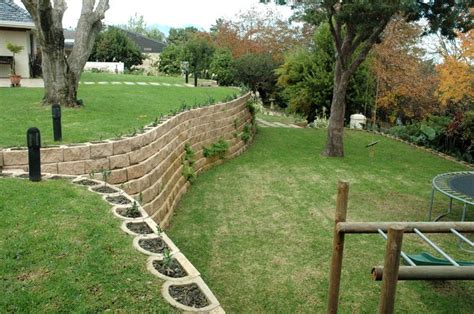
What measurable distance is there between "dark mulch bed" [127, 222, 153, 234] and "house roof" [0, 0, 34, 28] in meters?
16.8

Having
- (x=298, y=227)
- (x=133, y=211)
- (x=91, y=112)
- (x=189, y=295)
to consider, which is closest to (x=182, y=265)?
(x=189, y=295)

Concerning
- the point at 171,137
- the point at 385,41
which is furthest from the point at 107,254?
the point at 385,41

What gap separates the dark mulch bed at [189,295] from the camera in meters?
3.26

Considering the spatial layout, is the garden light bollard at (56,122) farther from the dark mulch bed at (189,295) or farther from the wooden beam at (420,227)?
the wooden beam at (420,227)

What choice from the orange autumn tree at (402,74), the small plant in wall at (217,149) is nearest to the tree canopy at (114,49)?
the orange autumn tree at (402,74)

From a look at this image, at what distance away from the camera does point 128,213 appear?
4738mm

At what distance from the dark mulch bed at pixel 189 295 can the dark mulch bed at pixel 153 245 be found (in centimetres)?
61

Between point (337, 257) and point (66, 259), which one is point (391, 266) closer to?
point (337, 257)

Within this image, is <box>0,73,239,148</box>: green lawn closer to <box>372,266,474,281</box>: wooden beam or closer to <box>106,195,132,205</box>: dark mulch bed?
<box>106,195,132,205</box>: dark mulch bed

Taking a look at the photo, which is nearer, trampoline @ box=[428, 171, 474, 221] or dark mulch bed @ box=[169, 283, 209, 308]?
dark mulch bed @ box=[169, 283, 209, 308]

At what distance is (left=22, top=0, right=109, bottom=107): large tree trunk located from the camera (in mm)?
9070

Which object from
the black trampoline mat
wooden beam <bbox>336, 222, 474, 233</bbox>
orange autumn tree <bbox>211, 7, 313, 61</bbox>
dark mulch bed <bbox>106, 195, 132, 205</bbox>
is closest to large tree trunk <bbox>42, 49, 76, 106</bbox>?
dark mulch bed <bbox>106, 195, 132, 205</bbox>

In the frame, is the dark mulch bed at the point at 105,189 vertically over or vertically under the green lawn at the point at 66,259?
over

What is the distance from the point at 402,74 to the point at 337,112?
9594 mm
